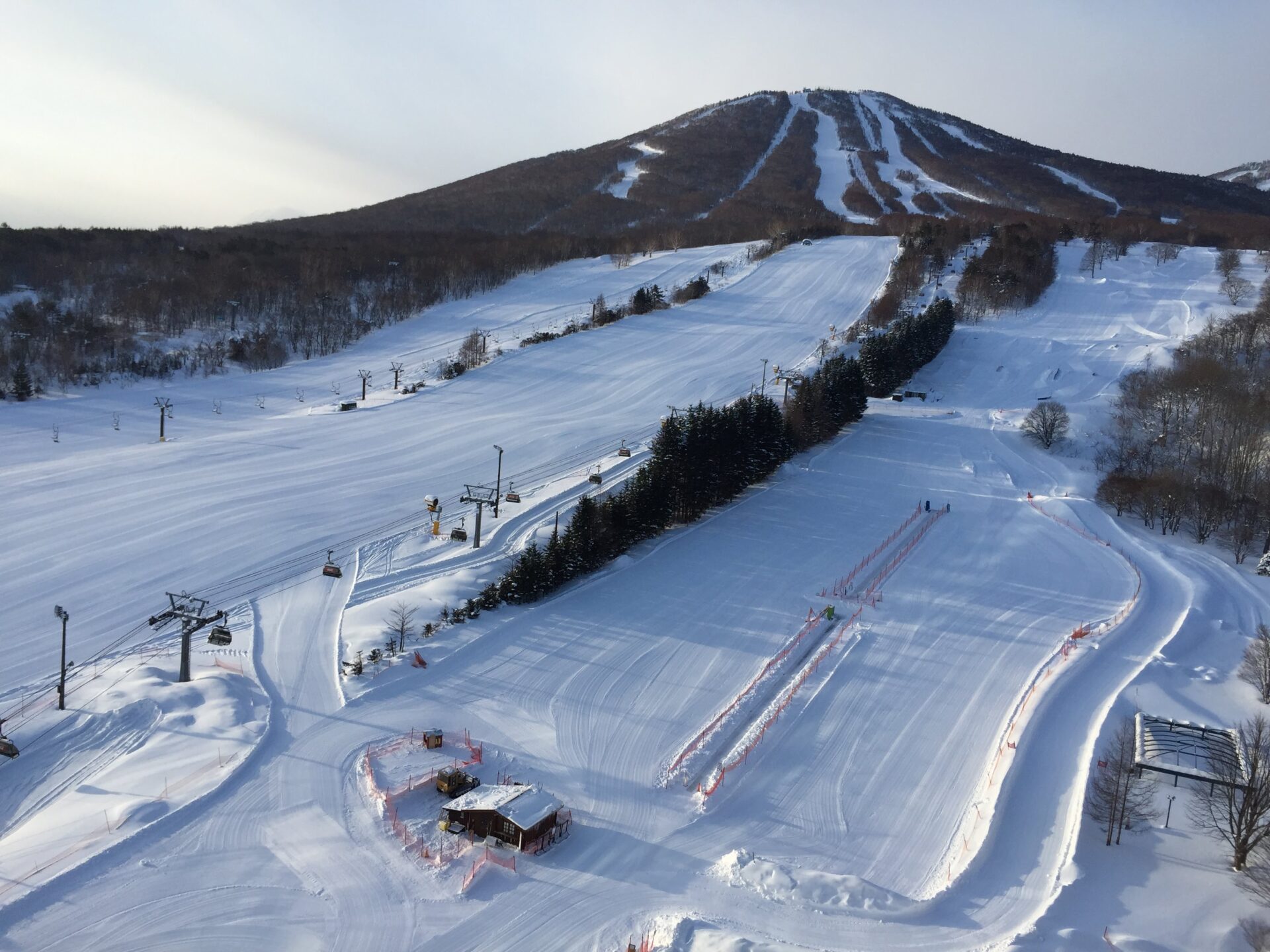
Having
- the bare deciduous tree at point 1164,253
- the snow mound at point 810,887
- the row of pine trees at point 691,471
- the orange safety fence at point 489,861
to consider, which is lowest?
the snow mound at point 810,887

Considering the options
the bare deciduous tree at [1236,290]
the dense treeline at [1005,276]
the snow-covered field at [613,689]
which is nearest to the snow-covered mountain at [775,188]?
the dense treeline at [1005,276]

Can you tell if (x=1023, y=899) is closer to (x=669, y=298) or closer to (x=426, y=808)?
(x=426, y=808)

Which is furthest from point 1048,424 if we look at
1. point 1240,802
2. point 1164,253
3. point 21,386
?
point 21,386

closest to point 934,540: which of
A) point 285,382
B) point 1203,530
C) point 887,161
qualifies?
point 1203,530

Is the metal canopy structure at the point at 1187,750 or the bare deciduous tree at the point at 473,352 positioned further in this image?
the bare deciduous tree at the point at 473,352

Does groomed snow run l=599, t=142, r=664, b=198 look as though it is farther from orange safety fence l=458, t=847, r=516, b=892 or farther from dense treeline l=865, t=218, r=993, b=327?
orange safety fence l=458, t=847, r=516, b=892

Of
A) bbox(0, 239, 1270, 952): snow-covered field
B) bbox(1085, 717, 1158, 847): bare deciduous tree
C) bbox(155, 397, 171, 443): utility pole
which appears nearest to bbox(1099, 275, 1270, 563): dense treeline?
bbox(0, 239, 1270, 952): snow-covered field

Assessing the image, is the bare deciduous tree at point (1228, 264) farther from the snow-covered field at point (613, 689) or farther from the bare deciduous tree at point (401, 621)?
the bare deciduous tree at point (401, 621)
